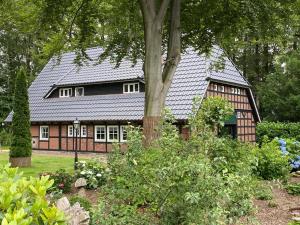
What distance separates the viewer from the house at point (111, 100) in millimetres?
22844

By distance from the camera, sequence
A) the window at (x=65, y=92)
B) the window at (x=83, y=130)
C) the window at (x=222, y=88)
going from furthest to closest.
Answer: the window at (x=65, y=92), the window at (x=83, y=130), the window at (x=222, y=88)

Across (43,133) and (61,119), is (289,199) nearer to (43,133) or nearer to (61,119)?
(61,119)

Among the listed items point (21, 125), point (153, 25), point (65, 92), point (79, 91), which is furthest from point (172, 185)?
point (65, 92)

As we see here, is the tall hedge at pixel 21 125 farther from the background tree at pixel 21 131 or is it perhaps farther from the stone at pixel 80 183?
the stone at pixel 80 183

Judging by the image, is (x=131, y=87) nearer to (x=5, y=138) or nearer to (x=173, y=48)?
(x=5, y=138)

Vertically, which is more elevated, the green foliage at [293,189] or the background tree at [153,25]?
the background tree at [153,25]

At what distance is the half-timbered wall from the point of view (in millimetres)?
24225

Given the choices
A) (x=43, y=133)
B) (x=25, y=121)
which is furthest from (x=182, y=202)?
(x=43, y=133)

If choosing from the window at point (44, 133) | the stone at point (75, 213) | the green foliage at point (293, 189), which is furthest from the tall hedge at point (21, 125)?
the stone at point (75, 213)

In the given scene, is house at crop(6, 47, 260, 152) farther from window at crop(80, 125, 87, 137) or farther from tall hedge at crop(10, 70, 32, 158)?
tall hedge at crop(10, 70, 32, 158)

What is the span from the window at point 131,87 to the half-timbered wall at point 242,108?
473 centimetres

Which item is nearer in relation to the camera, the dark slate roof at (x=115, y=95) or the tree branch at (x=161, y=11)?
the tree branch at (x=161, y=11)

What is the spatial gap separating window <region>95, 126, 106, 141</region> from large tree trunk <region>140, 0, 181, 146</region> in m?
15.6

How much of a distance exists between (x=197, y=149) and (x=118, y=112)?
1928 cm
